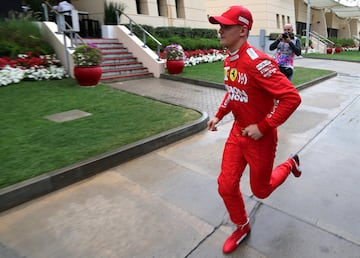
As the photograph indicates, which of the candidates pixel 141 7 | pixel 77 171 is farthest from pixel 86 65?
pixel 141 7

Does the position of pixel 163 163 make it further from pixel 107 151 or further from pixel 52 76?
pixel 52 76

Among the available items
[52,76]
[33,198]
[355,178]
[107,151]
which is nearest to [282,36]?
[355,178]

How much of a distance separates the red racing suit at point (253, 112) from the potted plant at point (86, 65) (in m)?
6.91

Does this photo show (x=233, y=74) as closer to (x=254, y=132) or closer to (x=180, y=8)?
(x=254, y=132)

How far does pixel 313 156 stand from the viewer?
14.9 ft

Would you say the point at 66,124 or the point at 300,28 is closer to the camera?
the point at 66,124

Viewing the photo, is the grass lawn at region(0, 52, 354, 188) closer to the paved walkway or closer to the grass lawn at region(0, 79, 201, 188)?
the grass lawn at region(0, 79, 201, 188)

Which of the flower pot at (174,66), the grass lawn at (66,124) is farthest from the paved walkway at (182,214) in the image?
the flower pot at (174,66)

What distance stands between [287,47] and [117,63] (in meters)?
6.69

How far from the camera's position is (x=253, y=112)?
2.29 metres

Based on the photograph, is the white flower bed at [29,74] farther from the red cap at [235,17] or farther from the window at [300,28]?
the window at [300,28]

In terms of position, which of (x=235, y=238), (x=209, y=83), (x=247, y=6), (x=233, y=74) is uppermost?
(x=247, y=6)

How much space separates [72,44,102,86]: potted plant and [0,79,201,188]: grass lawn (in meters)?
0.31

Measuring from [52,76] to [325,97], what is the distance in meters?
8.34
